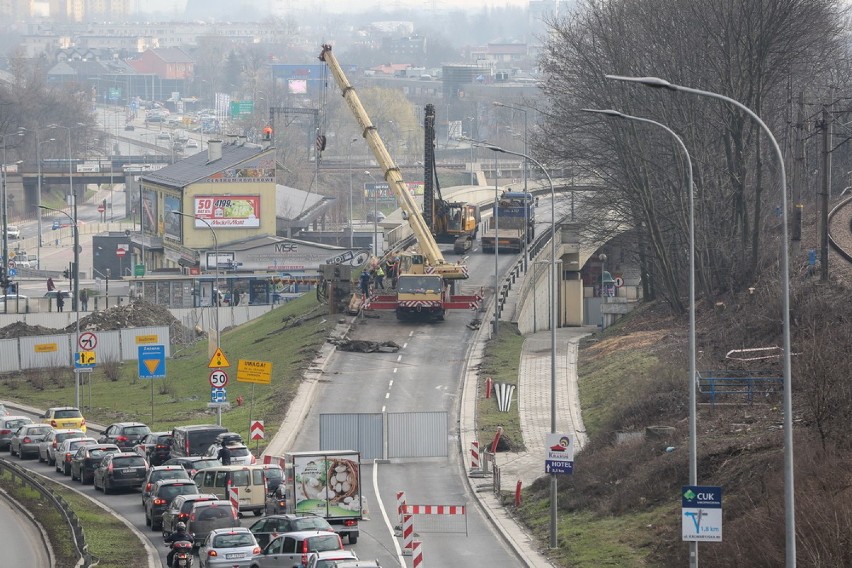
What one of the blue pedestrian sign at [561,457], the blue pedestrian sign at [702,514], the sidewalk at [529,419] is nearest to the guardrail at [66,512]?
the sidewalk at [529,419]

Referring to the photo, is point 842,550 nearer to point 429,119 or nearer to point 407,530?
point 407,530

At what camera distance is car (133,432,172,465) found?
45969 mm

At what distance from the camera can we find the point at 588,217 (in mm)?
81125

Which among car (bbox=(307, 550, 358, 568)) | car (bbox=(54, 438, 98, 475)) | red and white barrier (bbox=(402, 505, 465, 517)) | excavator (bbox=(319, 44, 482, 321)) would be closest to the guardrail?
car (bbox=(54, 438, 98, 475))

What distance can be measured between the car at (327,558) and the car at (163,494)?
32.7 ft

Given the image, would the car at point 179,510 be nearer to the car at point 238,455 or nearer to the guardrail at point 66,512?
the guardrail at point 66,512

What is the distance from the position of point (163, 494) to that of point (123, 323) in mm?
44353

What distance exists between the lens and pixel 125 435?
163 feet

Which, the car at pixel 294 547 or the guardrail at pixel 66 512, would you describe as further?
the guardrail at pixel 66 512

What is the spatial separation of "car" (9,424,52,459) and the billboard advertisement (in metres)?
64.0

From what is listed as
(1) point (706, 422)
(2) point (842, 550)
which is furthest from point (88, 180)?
(2) point (842, 550)

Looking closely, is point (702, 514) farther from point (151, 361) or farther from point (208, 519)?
point (151, 361)

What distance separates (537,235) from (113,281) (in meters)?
37.0

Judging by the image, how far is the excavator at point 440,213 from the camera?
7956 centimetres
